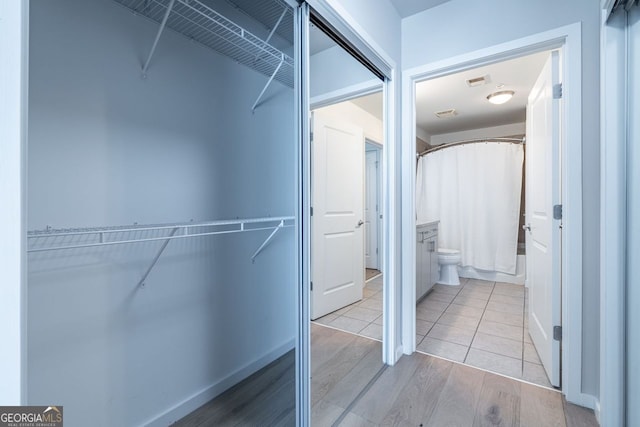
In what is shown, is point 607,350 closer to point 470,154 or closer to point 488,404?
point 488,404

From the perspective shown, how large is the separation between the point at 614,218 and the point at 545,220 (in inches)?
23.0

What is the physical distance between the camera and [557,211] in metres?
1.65

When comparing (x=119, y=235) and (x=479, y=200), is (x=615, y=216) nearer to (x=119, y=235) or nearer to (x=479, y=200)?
(x=119, y=235)

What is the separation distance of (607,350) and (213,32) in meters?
2.41

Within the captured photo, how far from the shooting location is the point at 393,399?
161 centimetres

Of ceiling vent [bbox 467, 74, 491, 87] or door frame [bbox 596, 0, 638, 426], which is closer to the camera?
door frame [bbox 596, 0, 638, 426]

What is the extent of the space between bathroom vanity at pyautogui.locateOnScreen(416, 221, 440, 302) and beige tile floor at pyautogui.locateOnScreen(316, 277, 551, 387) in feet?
0.70

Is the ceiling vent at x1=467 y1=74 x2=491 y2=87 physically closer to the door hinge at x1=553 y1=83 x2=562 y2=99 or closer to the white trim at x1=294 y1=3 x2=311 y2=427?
the door hinge at x1=553 y1=83 x2=562 y2=99

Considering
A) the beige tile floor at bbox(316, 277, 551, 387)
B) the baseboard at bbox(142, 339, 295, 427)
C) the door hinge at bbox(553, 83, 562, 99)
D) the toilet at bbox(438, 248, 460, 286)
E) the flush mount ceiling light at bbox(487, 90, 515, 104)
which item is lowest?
the beige tile floor at bbox(316, 277, 551, 387)

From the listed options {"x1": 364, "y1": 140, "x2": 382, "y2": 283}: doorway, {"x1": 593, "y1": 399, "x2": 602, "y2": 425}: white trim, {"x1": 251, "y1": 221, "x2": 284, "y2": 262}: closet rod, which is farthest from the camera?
{"x1": 364, "y1": 140, "x2": 382, "y2": 283}: doorway

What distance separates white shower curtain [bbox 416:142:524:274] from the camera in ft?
12.9

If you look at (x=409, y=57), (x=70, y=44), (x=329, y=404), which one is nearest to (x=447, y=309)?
(x=329, y=404)
